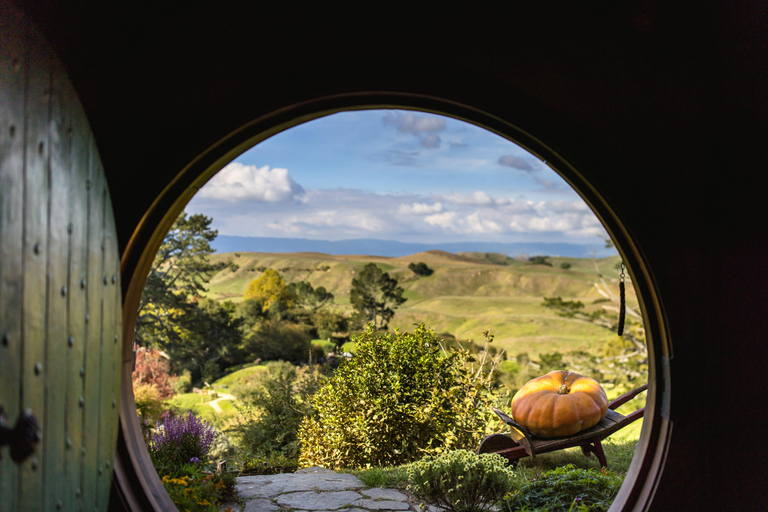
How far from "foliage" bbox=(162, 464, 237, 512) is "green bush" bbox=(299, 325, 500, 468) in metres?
1.28

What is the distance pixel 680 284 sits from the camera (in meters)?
2.07

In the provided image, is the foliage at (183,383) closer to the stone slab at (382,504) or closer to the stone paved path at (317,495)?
the stone paved path at (317,495)

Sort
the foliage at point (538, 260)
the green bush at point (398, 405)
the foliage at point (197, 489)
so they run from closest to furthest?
the foliage at point (197, 489), the green bush at point (398, 405), the foliage at point (538, 260)

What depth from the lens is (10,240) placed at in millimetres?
1147

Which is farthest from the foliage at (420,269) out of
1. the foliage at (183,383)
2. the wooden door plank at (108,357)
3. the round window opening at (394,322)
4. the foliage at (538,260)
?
the wooden door plank at (108,357)

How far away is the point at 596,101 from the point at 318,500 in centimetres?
277

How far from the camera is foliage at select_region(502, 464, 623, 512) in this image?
9.05ft

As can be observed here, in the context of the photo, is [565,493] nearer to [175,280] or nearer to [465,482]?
[465,482]

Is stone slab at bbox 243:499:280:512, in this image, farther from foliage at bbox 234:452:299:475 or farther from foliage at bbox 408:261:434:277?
foliage at bbox 408:261:434:277

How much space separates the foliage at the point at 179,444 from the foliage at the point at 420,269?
36.9 feet

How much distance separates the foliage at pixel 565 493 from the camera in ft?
9.05

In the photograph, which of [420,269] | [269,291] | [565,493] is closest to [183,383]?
[269,291]

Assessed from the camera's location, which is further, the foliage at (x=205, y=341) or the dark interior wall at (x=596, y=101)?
the foliage at (x=205, y=341)

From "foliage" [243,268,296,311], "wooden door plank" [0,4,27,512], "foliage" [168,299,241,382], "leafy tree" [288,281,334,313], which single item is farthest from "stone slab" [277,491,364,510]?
"foliage" [243,268,296,311]
